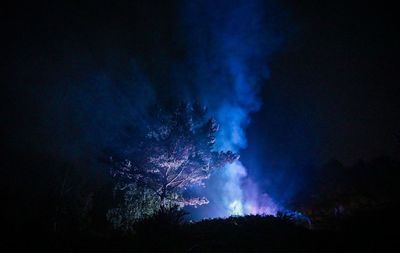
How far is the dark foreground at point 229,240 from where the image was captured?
36.0 ft

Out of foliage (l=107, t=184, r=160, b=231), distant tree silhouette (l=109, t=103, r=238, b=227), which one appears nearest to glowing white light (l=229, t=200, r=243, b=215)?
distant tree silhouette (l=109, t=103, r=238, b=227)

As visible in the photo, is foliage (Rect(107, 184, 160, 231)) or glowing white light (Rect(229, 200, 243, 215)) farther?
glowing white light (Rect(229, 200, 243, 215))

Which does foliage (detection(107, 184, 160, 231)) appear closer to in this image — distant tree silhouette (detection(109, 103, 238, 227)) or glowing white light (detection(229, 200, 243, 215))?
distant tree silhouette (detection(109, 103, 238, 227))

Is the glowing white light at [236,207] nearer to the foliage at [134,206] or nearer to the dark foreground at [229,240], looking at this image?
the foliage at [134,206]

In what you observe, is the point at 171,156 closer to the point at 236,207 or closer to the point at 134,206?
the point at 134,206

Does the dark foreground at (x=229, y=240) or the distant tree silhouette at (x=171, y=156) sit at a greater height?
the distant tree silhouette at (x=171, y=156)

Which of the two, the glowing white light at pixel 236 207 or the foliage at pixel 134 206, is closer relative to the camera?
the foliage at pixel 134 206

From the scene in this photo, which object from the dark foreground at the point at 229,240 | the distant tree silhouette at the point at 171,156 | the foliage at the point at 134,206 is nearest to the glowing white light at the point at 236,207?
the distant tree silhouette at the point at 171,156

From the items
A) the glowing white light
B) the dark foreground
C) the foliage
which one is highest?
the glowing white light

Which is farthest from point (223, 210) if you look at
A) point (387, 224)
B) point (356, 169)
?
point (387, 224)

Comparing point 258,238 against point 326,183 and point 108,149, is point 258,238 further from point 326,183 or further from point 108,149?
point 326,183

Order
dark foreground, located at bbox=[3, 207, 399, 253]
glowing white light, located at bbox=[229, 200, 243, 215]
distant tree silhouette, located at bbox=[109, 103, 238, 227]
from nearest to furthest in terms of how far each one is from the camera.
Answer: dark foreground, located at bbox=[3, 207, 399, 253] → distant tree silhouette, located at bbox=[109, 103, 238, 227] → glowing white light, located at bbox=[229, 200, 243, 215]

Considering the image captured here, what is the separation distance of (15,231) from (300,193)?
33971 mm

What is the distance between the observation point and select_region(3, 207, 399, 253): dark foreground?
1097cm
